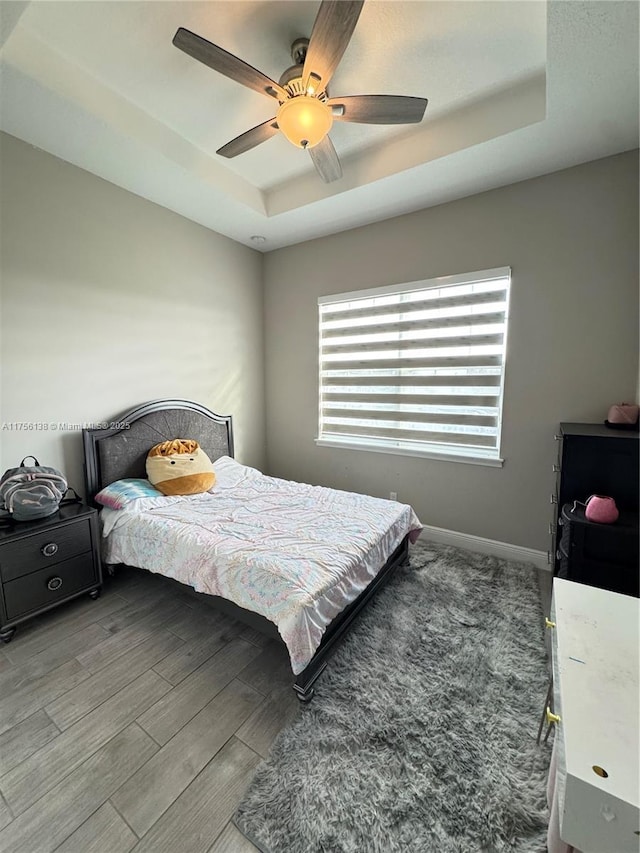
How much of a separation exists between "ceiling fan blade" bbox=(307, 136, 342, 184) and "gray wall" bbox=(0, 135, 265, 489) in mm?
1601

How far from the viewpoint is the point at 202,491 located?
2762 mm

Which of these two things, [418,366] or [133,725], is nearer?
[133,725]

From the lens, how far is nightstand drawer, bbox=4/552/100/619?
188 cm

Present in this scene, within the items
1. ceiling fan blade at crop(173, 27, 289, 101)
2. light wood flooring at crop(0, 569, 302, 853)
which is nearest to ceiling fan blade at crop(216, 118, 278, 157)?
ceiling fan blade at crop(173, 27, 289, 101)

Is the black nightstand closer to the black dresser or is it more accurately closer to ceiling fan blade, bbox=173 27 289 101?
ceiling fan blade, bbox=173 27 289 101

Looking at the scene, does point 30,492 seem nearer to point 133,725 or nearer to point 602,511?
point 133,725

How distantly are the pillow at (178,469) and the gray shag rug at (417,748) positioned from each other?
1.55 meters

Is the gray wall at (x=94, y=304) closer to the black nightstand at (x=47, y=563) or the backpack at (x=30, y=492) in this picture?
the backpack at (x=30, y=492)

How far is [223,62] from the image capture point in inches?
56.9

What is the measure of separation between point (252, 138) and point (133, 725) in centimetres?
286

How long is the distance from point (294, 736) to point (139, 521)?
1.48 m

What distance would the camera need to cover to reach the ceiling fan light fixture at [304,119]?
5.13ft

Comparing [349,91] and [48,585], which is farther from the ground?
[349,91]

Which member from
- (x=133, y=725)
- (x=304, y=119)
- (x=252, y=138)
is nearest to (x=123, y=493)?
(x=133, y=725)
